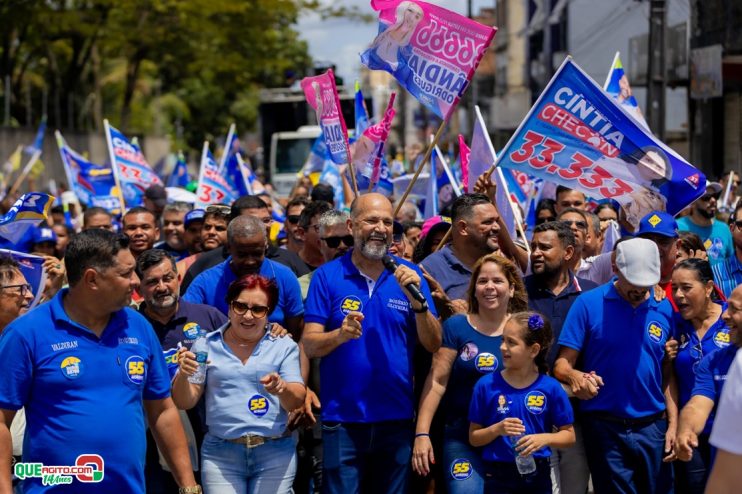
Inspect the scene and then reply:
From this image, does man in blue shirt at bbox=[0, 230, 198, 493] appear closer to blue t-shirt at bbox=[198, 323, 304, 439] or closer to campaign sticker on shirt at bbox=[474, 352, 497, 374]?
blue t-shirt at bbox=[198, 323, 304, 439]

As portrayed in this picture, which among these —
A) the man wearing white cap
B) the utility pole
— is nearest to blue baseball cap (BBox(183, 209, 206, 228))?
the man wearing white cap

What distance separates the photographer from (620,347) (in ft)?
20.6

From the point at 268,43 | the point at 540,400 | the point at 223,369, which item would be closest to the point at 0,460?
the point at 223,369

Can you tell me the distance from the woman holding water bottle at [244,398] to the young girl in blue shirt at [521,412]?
0.93 meters

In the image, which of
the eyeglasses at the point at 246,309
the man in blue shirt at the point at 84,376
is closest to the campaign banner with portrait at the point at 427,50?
the eyeglasses at the point at 246,309

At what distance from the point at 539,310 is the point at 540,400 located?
894mm

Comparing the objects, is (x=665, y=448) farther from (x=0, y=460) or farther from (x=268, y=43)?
(x=268, y=43)

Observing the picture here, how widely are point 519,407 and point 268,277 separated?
1.67 metres

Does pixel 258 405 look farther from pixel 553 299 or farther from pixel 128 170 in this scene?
pixel 128 170

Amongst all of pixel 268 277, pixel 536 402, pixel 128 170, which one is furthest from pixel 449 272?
pixel 128 170

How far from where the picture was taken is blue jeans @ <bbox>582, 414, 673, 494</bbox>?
6273mm

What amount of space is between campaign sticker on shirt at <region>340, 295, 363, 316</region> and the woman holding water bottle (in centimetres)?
37

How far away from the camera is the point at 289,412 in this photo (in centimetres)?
603

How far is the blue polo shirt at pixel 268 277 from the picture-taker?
6793 mm
